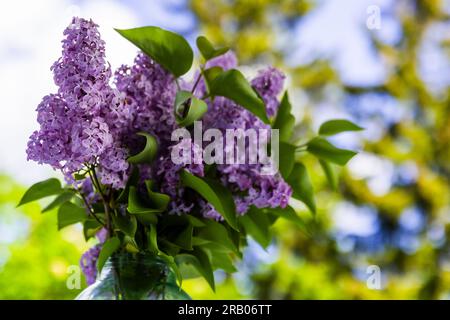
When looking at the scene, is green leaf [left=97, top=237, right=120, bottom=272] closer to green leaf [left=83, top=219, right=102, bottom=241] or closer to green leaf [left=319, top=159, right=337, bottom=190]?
green leaf [left=83, top=219, right=102, bottom=241]

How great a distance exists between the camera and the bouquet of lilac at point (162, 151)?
55 cm

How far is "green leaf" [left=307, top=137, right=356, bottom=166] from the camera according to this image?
0.71 m

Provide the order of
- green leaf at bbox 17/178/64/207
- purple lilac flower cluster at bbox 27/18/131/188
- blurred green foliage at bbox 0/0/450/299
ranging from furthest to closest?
blurred green foliage at bbox 0/0/450/299, green leaf at bbox 17/178/64/207, purple lilac flower cluster at bbox 27/18/131/188

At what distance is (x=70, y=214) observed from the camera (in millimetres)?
667

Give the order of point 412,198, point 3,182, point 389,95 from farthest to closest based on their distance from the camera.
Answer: point 389,95 < point 412,198 < point 3,182

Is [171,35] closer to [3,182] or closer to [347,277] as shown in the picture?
[3,182]

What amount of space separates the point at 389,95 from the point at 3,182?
352 cm

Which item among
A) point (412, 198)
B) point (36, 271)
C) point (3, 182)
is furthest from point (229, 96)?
point (412, 198)

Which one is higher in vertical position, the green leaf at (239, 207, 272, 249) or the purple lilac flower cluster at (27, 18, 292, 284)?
the purple lilac flower cluster at (27, 18, 292, 284)

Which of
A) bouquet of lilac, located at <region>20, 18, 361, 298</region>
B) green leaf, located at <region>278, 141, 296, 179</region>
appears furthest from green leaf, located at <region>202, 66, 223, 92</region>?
green leaf, located at <region>278, 141, 296, 179</region>

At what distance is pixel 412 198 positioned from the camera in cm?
481

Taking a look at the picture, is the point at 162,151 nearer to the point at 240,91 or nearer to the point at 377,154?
the point at 240,91

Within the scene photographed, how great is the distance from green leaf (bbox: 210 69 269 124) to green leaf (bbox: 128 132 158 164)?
9 cm

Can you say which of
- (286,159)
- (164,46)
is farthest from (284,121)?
(164,46)
